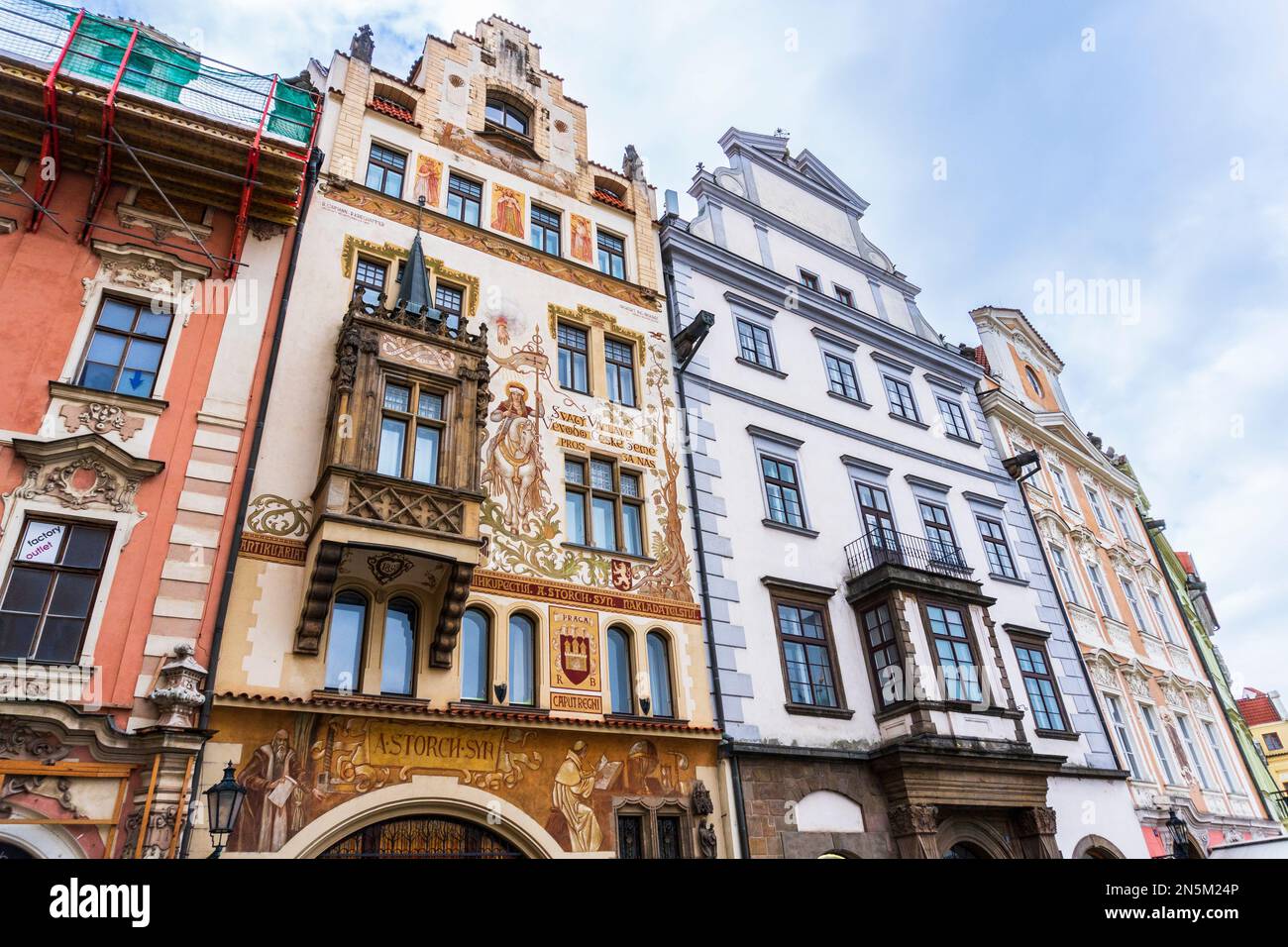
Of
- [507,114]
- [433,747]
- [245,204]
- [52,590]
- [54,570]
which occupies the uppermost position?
[507,114]

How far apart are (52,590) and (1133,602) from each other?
30.3 meters

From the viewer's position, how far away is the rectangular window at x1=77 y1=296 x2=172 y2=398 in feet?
38.5

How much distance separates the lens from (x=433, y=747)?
37.3 ft

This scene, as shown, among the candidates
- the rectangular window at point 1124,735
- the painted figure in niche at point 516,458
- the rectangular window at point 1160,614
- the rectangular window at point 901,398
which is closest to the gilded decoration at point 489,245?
the painted figure in niche at point 516,458

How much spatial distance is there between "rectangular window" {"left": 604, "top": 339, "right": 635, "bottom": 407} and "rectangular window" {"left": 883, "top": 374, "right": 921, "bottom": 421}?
8.98 meters

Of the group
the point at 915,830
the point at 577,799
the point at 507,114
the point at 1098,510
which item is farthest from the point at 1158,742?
the point at 507,114

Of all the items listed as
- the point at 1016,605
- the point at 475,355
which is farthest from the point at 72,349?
the point at 1016,605

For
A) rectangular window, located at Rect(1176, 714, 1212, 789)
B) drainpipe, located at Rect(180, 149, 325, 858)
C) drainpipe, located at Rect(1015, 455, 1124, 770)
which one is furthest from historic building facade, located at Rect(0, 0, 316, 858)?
rectangular window, located at Rect(1176, 714, 1212, 789)

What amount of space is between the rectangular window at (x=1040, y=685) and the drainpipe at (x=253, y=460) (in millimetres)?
17908

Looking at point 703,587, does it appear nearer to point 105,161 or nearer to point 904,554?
point 904,554

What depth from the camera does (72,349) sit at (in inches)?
455
